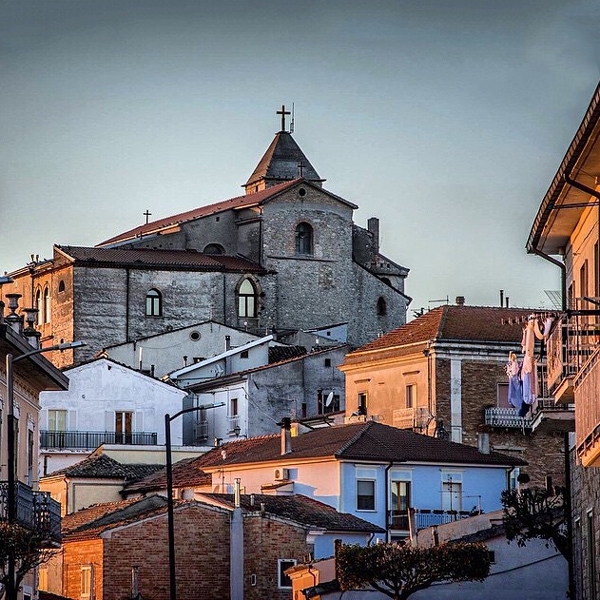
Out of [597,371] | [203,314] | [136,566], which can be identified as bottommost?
[136,566]

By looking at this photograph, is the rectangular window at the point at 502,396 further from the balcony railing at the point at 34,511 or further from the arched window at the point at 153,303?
the balcony railing at the point at 34,511

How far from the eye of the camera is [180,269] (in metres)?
111

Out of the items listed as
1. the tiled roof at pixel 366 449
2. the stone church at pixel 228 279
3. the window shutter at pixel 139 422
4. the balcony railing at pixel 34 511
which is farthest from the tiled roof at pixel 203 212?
the balcony railing at pixel 34 511

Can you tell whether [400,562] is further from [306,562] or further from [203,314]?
[203,314]

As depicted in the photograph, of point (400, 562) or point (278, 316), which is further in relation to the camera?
point (278, 316)

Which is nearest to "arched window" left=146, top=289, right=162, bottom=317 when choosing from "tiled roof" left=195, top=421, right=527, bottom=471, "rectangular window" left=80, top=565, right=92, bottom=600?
"tiled roof" left=195, top=421, right=527, bottom=471

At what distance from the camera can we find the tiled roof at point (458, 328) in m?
83.4

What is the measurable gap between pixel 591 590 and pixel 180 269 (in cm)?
7851

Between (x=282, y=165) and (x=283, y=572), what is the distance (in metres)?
70.5

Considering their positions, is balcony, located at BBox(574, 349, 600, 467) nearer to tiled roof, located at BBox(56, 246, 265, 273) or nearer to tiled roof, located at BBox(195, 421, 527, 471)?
tiled roof, located at BBox(195, 421, 527, 471)

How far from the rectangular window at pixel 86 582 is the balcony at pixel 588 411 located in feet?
130

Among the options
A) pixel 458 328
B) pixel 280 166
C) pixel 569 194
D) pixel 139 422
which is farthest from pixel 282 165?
pixel 569 194

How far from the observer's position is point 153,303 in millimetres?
111125

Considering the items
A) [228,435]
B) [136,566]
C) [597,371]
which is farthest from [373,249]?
[597,371]
